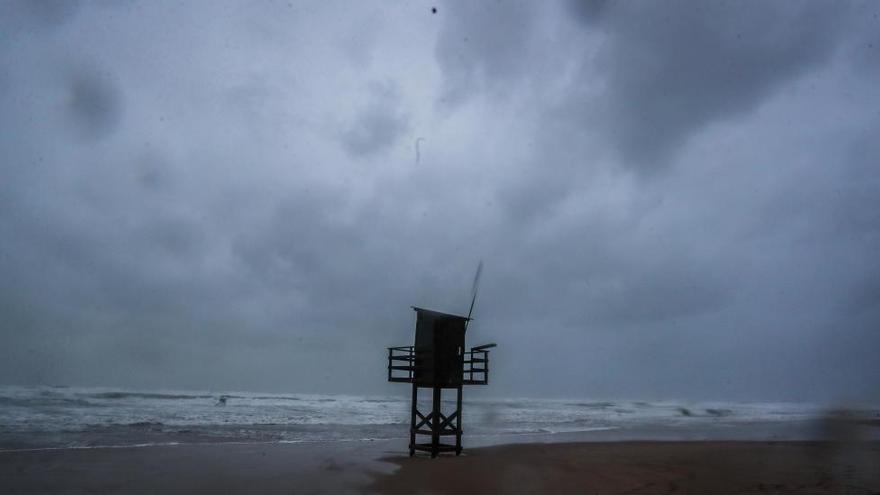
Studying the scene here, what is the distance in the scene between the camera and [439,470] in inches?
658

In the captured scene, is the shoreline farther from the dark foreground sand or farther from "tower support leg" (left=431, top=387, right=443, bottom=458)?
"tower support leg" (left=431, top=387, right=443, bottom=458)

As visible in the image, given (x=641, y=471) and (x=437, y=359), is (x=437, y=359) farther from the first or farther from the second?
(x=641, y=471)

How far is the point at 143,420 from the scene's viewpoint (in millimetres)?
35688

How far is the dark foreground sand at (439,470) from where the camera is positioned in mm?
13773

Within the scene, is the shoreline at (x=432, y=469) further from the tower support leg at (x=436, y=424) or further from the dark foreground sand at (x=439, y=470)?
the tower support leg at (x=436, y=424)

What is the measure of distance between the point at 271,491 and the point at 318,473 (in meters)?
2.75

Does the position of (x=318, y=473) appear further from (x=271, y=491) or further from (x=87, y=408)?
(x=87, y=408)

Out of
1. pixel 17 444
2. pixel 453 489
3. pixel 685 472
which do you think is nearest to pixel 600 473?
pixel 685 472

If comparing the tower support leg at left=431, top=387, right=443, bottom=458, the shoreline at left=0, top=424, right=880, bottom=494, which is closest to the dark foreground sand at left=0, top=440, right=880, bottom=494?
the shoreline at left=0, top=424, right=880, bottom=494

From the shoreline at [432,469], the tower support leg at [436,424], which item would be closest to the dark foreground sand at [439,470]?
the shoreline at [432,469]

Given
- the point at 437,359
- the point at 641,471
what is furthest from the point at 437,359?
the point at 641,471

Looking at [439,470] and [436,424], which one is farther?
[436,424]

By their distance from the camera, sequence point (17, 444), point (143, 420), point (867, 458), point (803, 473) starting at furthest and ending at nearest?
point (143, 420), point (17, 444), point (867, 458), point (803, 473)

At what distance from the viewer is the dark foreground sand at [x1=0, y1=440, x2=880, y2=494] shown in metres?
13.8
